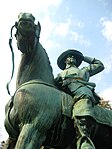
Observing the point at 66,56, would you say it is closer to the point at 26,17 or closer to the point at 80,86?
the point at 80,86

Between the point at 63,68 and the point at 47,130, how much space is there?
1.49 meters

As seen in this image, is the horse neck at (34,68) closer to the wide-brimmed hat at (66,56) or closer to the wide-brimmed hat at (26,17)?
the wide-brimmed hat at (26,17)

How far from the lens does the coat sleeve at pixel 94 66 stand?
16.5ft

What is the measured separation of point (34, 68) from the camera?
175 inches

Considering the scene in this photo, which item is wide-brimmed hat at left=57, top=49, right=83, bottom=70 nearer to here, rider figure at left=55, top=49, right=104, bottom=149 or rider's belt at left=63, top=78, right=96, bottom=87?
rider figure at left=55, top=49, right=104, bottom=149

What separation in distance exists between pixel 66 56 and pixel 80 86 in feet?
2.80

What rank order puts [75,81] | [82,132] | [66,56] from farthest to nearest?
1. [66,56]
2. [75,81]
3. [82,132]

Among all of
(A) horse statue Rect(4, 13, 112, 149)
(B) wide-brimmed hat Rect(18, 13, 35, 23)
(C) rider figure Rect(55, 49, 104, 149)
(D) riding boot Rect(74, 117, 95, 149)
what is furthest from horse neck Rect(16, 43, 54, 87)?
(D) riding boot Rect(74, 117, 95, 149)

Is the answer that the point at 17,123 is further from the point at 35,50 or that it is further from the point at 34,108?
the point at 35,50

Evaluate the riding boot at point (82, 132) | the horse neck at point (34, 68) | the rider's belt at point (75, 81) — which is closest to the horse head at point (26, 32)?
the horse neck at point (34, 68)

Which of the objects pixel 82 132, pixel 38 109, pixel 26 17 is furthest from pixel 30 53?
pixel 82 132

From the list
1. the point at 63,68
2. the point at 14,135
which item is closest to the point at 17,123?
the point at 14,135

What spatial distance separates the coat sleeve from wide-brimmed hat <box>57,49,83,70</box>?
0.50 feet

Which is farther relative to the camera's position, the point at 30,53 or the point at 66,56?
the point at 66,56
